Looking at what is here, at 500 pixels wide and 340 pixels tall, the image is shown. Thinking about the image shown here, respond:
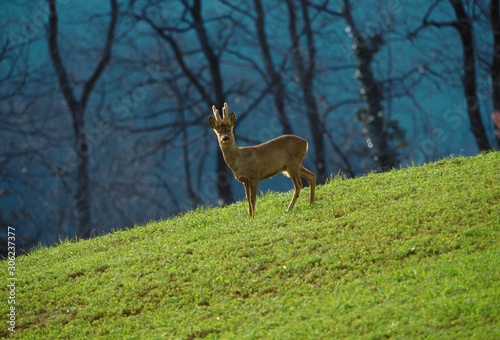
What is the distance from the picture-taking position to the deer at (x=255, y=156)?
8883 mm

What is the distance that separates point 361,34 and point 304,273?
14.1 metres

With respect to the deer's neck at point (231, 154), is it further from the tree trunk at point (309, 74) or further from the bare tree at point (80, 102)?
the bare tree at point (80, 102)

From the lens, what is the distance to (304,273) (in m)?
7.33

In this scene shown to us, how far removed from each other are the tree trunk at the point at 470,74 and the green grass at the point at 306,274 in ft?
25.0

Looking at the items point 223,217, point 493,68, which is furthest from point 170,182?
point 223,217

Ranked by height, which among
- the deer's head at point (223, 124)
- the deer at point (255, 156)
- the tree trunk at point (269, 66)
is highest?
the tree trunk at point (269, 66)

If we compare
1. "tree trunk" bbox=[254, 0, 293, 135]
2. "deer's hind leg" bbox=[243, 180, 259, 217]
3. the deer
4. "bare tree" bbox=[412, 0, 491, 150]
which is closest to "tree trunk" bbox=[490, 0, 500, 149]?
"bare tree" bbox=[412, 0, 491, 150]

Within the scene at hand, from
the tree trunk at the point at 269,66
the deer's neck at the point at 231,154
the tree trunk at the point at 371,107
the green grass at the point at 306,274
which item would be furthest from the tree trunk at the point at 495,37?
the deer's neck at the point at 231,154

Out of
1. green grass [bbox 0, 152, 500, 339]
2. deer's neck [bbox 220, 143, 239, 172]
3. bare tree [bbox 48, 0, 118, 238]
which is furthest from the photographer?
bare tree [bbox 48, 0, 118, 238]

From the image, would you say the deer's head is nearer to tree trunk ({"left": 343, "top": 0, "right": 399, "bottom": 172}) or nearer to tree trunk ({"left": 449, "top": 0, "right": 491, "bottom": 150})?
tree trunk ({"left": 343, "top": 0, "right": 399, "bottom": 172})

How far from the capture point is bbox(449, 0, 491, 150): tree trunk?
17.6 metres

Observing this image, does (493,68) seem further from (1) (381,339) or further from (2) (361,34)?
(1) (381,339)

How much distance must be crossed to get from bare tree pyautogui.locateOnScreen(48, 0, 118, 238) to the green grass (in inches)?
396

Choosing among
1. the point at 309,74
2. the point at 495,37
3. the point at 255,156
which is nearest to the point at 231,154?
the point at 255,156
